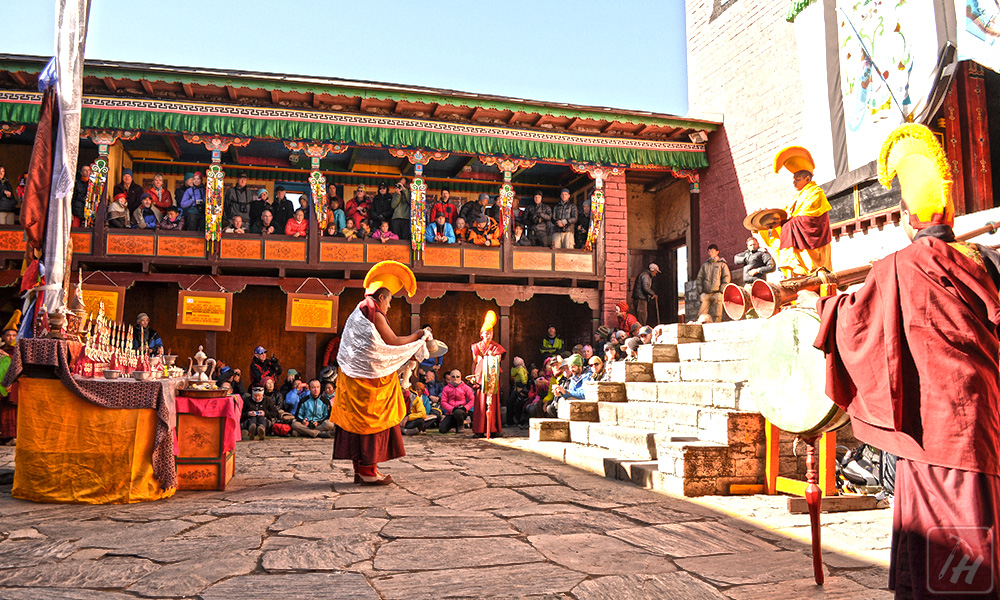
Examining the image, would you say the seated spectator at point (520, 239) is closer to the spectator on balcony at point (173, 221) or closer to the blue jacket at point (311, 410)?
the blue jacket at point (311, 410)

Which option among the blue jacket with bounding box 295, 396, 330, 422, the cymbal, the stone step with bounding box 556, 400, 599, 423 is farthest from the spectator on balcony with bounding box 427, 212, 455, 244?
the cymbal

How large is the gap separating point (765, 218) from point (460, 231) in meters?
8.42

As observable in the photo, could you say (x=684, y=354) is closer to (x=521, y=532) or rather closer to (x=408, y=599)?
(x=521, y=532)

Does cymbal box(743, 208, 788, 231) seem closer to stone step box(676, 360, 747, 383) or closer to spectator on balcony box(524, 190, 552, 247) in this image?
stone step box(676, 360, 747, 383)

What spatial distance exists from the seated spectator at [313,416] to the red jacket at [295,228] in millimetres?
3210

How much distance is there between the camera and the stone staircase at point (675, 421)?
5.53 m

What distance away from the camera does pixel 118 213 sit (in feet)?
41.9

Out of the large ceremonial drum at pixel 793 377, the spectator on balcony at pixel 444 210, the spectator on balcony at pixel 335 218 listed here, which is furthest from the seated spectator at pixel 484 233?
the large ceremonial drum at pixel 793 377

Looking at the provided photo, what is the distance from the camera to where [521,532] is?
407cm

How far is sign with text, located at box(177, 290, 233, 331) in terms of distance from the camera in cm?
1287

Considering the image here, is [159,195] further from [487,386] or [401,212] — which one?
[487,386]

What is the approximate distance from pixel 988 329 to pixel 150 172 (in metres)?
15.8

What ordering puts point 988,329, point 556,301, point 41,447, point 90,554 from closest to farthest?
point 988,329 < point 90,554 < point 41,447 < point 556,301

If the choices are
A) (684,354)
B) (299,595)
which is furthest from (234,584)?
(684,354)
